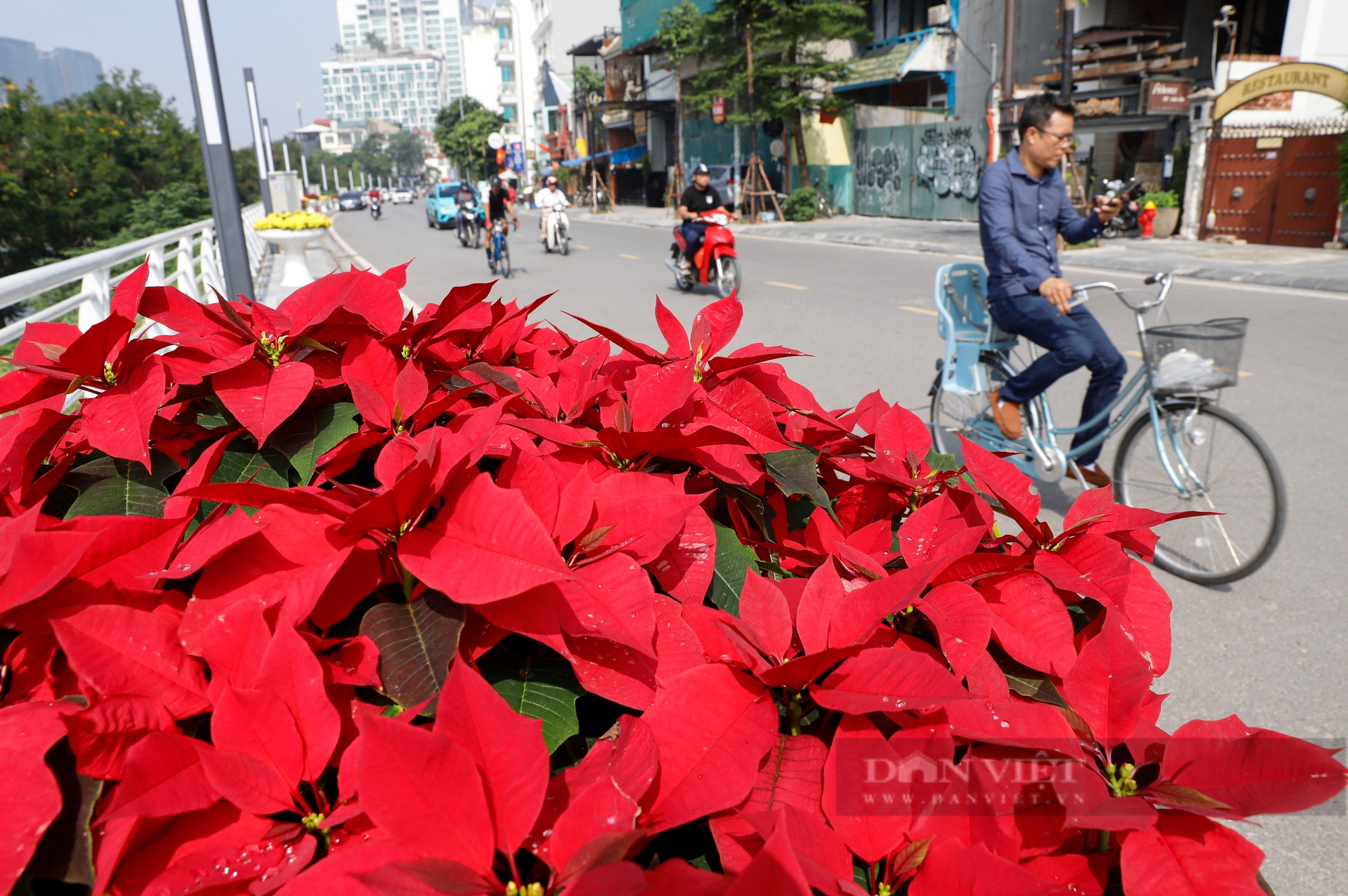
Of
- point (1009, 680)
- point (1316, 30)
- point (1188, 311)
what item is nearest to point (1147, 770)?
point (1009, 680)

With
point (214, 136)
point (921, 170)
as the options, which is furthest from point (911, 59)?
point (214, 136)

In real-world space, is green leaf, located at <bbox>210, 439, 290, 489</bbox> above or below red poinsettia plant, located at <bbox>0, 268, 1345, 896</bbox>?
above

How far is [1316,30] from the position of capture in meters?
15.6

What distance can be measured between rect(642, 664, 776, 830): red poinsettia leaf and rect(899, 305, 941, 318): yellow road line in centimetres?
914

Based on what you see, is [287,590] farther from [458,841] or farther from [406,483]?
[458,841]

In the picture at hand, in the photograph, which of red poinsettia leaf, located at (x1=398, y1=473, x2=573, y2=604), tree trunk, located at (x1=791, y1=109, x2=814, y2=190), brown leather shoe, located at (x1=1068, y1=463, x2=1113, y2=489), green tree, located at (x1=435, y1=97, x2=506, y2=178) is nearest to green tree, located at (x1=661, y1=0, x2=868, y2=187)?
tree trunk, located at (x1=791, y1=109, x2=814, y2=190)

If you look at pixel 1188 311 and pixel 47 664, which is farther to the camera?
pixel 1188 311

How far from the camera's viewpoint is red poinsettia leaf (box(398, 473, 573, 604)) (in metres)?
0.65

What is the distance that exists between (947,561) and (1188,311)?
9674 millimetres

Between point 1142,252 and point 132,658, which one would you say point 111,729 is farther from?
point 1142,252

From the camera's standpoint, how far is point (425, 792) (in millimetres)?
549

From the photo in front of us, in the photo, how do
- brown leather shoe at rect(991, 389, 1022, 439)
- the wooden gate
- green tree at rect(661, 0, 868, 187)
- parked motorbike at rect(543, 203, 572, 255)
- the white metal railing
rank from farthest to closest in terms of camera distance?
1. green tree at rect(661, 0, 868, 187)
2. parked motorbike at rect(543, 203, 572, 255)
3. the wooden gate
4. brown leather shoe at rect(991, 389, 1022, 439)
5. the white metal railing

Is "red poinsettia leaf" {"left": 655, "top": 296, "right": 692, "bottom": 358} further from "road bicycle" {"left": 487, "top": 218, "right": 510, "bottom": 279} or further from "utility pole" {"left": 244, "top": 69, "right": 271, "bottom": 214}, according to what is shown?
"utility pole" {"left": 244, "top": 69, "right": 271, "bottom": 214}

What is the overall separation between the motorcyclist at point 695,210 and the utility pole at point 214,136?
5674 mm
